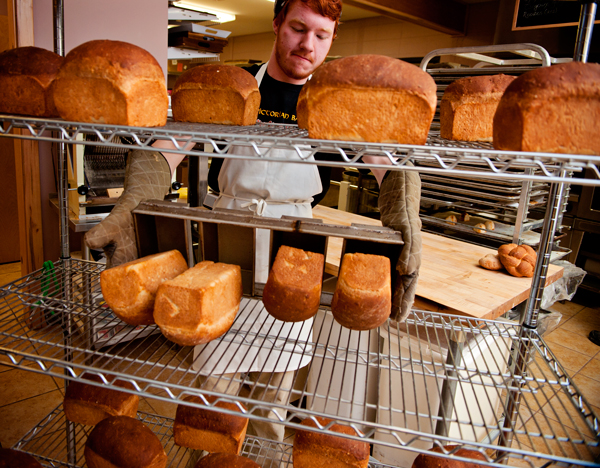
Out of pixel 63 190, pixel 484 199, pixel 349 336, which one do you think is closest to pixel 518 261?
pixel 484 199

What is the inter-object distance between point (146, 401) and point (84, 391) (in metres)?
1.26

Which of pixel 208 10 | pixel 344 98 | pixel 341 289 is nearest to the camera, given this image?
pixel 344 98

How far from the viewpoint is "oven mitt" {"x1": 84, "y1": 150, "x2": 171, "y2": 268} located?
108cm

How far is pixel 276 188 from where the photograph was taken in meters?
1.74

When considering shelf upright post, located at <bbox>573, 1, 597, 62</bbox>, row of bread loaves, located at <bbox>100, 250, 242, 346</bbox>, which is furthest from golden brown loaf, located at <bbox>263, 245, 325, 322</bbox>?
shelf upright post, located at <bbox>573, 1, 597, 62</bbox>

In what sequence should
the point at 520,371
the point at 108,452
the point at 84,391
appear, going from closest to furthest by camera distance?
the point at 520,371 < the point at 108,452 < the point at 84,391

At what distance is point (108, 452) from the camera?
119 centimetres

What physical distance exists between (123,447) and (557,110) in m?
1.33

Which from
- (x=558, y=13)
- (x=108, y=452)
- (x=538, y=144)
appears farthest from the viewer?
(x=558, y=13)

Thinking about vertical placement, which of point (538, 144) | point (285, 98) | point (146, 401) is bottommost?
point (146, 401)

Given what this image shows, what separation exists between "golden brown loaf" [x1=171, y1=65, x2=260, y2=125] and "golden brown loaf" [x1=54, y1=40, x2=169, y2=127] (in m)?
0.15

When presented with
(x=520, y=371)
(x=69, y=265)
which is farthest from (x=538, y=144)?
(x=69, y=265)

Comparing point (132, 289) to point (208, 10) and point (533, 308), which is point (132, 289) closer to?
point (533, 308)

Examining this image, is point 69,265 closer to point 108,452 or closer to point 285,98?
point 108,452
